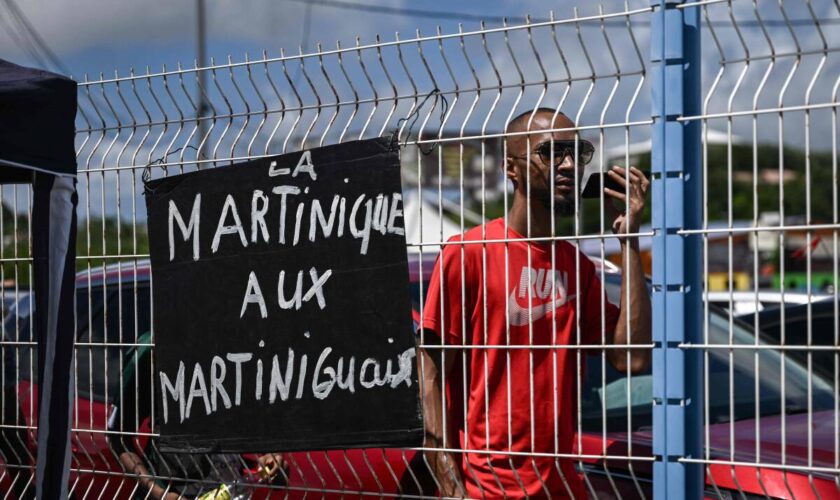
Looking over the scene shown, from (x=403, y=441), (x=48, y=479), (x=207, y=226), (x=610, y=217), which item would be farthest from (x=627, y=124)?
(x=48, y=479)

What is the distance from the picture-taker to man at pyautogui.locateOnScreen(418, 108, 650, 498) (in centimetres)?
304

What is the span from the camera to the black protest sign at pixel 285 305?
3.25m

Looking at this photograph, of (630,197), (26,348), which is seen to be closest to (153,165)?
(26,348)

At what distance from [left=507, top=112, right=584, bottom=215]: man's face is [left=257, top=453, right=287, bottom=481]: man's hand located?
4.25 feet

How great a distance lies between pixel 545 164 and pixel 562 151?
0.07 m

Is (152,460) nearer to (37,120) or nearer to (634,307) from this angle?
(37,120)

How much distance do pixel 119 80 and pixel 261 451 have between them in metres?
1.48

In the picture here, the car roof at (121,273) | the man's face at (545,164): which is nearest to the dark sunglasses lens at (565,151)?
the man's face at (545,164)

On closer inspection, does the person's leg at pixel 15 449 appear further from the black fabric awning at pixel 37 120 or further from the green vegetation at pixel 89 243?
the black fabric awning at pixel 37 120

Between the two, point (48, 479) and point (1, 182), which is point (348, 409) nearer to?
point (48, 479)

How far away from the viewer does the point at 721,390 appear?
4582mm

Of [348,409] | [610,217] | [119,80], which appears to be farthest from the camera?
[119,80]

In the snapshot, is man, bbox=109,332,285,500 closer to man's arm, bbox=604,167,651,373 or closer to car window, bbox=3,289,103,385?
car window, bbox=3,289,103,385

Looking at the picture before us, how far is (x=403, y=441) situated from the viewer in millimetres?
3215
